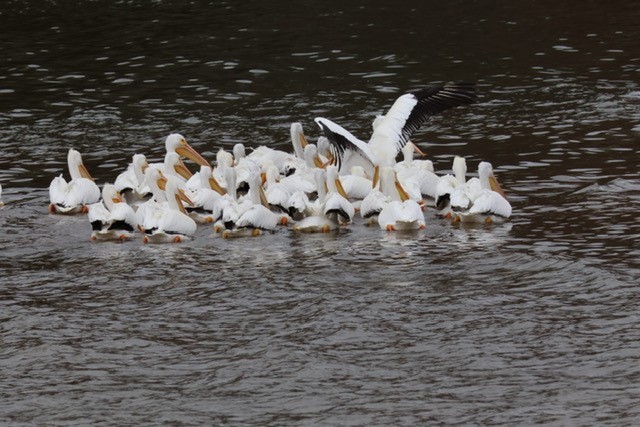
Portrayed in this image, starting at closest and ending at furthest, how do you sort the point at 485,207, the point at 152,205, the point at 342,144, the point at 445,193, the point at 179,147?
1. the point at 485,207
2. the point at 152,205
3. the point at 445,193
4. the point at 342,144
5. the point at 179,147

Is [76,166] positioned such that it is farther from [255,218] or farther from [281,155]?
[255,218]

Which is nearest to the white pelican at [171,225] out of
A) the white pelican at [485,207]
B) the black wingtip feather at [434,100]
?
the white pelican at [485,207]

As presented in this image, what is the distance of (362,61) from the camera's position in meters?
20.8

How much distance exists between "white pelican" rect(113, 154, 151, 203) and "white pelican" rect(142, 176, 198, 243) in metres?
1.33

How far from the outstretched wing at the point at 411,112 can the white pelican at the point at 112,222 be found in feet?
9.74

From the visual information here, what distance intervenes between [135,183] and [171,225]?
6.70 feet

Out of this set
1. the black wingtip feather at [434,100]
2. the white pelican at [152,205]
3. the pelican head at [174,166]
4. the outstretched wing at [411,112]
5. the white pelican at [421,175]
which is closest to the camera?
the white pelican at [152,205]

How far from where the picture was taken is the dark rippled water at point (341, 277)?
26.3 ft

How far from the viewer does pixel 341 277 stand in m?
10.4

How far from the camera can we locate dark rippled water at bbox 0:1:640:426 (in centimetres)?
801

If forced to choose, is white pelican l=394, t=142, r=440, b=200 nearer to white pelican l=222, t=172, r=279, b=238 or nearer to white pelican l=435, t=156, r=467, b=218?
white pelican l=435, t=156, r=467, b=218

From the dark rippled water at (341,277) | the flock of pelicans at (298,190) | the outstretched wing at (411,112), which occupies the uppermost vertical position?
the outstretched wing at (411,112)

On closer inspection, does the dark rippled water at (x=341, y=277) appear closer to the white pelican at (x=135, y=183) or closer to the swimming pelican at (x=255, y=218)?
the swimming pelican at (x=255, y=218)

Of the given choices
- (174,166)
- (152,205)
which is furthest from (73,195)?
(152,205)
